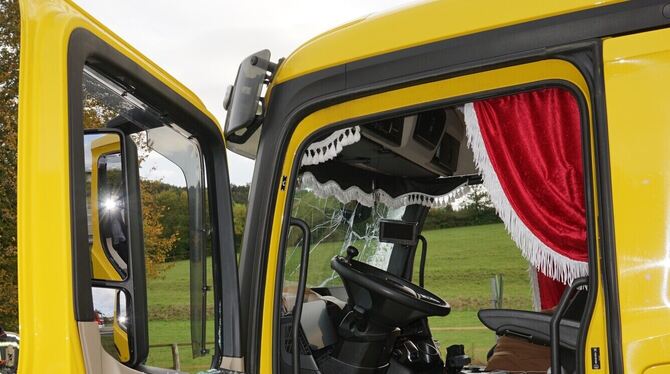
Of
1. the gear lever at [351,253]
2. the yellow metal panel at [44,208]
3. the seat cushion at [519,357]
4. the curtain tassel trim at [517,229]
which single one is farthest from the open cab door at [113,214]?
the seat cushion at [519,357]

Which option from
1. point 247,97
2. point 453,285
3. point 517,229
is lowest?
point 453,285

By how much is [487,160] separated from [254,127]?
754mm

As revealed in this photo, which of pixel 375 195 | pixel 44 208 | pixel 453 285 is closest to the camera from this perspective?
pixel 44 208

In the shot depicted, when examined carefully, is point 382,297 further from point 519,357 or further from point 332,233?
point 519,357

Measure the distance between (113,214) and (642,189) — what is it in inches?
46.4

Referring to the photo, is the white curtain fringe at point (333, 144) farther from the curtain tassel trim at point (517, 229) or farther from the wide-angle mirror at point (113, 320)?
the wide-angle mirror at point (113, 320)

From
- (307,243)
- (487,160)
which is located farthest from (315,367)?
(487,160)

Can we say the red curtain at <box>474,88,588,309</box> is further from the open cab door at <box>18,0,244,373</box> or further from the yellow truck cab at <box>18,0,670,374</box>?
the open cab door at <box>18,0,244,373</box>

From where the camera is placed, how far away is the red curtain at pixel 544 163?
1854mm

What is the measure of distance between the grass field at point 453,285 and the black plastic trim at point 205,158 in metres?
0.10

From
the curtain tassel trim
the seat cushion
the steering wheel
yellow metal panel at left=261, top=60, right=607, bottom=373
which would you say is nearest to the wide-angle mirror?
yellow metal panel at left=261, top=60, right=607, bottom=373

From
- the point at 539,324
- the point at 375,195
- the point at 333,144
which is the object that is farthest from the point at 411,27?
the point at 375,195

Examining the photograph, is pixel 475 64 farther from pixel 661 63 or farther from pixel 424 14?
pixel 661 63

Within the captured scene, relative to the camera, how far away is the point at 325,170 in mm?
2838
